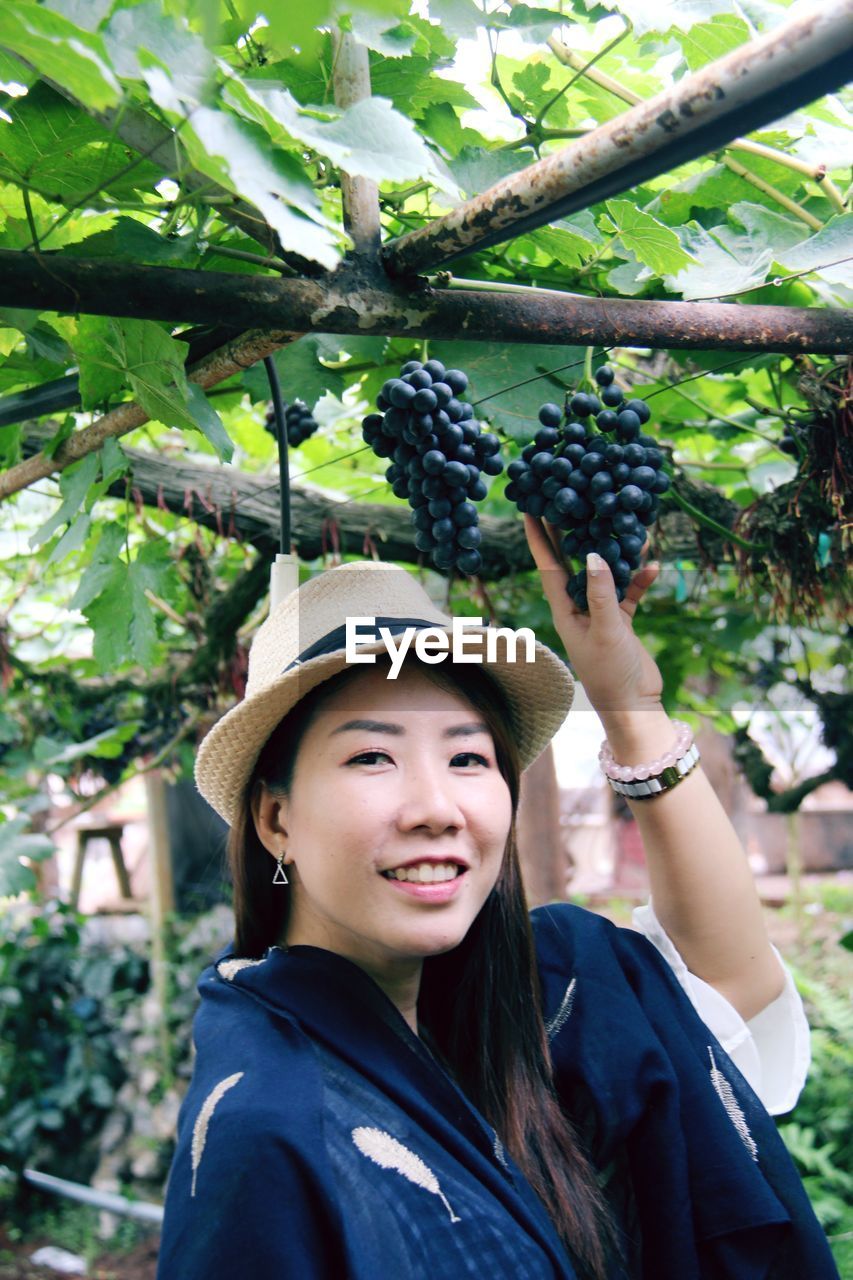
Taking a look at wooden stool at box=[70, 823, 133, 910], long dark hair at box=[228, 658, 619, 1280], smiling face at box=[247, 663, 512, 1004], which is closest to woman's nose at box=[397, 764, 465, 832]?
smiling face at box=[247, 663, 512, 1004]

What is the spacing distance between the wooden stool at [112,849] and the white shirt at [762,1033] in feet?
17.9

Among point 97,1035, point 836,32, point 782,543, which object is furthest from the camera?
point 97,1035

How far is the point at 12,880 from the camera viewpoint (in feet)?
11.1

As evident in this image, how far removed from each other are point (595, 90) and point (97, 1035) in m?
5.89

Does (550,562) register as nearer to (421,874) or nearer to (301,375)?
(421,874)

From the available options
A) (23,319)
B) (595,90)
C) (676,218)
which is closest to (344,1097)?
(23,319)

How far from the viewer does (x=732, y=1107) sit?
1.53 m

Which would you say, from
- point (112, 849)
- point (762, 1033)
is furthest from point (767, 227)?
point (112, 849)

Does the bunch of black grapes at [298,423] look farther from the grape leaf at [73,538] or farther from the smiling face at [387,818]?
the smiling face at [387,818]

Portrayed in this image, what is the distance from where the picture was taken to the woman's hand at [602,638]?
1.47m

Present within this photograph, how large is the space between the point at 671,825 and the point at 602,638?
11.9 inches

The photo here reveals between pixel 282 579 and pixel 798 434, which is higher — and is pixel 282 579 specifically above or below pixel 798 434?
below

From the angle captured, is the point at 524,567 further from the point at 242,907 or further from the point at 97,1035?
the point at 97,1035

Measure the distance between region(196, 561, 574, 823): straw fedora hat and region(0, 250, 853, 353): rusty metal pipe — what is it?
39 centimetres
